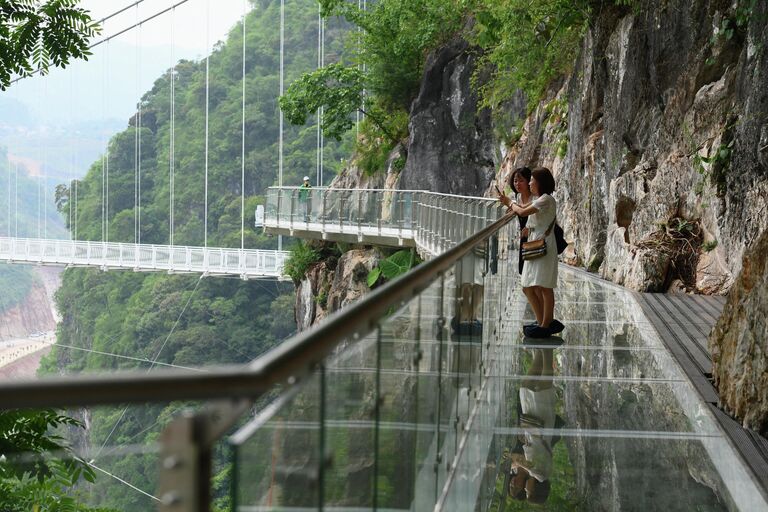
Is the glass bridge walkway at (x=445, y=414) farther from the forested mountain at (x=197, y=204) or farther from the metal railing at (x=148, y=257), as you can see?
the forested mountain at (x=197, y=204)

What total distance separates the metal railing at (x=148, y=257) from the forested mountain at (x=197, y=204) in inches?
238

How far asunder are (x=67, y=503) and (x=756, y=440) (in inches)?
133

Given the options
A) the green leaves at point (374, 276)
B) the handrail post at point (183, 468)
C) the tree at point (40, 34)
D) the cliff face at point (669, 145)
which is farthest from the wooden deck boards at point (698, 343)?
the green leaves at point (374, 276)

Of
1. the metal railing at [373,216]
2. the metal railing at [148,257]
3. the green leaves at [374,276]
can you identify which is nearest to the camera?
the metal railing at [373,216]

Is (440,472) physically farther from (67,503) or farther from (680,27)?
(680,27)

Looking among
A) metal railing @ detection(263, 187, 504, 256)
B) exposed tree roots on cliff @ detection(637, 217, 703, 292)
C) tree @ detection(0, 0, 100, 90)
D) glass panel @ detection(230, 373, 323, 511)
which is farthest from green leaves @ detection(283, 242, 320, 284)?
glass panel @ detection(230, 373, 323, 511)

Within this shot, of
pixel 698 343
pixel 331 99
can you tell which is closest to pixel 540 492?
pixel 698 343

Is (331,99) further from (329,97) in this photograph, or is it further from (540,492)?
(540,492)

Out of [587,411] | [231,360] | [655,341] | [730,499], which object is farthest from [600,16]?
[231,360]

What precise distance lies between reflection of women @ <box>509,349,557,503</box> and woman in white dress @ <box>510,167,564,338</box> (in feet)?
3.35

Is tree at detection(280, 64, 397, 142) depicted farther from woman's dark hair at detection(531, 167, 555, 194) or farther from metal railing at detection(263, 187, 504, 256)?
woman's dark hair at detection(531, 167, 555, 194)

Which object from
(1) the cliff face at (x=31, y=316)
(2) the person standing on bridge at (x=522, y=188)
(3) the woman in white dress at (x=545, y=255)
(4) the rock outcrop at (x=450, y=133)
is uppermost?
(4) the rock outcrop at (x=450, y=133)

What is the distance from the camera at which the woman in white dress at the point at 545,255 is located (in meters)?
7.26

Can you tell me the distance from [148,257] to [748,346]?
139ft
